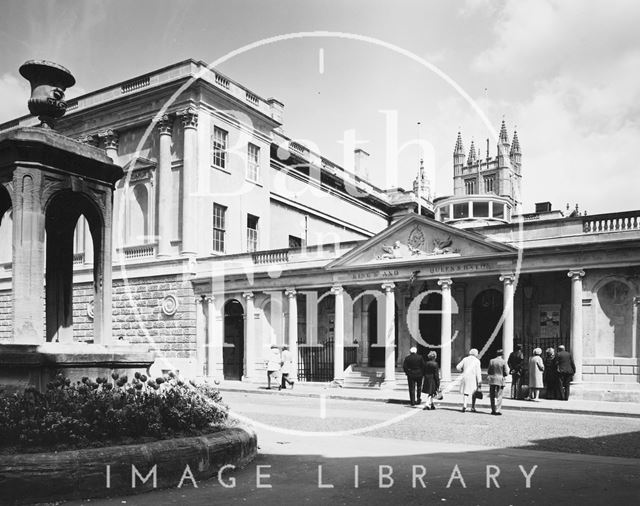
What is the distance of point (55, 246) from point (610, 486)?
8.70 meters

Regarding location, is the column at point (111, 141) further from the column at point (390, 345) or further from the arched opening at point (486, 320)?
the arched opening at point (486, 320)

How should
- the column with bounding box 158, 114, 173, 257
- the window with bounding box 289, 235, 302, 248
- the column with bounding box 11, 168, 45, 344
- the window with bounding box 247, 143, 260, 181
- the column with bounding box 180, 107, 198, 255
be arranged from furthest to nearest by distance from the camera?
1. the window with bounding box 289, 235, 302, 248
2. the window with bounding box 247, 143, 260, 181
3. the column with bounding box 158, 114, 173, 257
4. the column with bounding box 180, 107, 198, 255
5. the column with bounding box 11, 168, 45, 344

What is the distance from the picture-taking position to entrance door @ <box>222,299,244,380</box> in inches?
1203

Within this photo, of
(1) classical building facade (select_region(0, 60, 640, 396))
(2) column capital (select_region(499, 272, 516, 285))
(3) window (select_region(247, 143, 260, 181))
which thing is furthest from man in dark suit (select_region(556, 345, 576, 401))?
(3) window (select_region(247, 143, 260, 181))

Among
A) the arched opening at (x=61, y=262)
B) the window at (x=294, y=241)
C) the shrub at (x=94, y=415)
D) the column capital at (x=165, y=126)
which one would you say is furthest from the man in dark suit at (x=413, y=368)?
the window at (x=294, y=241)

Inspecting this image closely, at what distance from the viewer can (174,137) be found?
32844mm

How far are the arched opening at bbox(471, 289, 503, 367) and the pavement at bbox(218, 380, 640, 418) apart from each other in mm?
3154

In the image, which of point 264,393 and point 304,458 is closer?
point 304,458

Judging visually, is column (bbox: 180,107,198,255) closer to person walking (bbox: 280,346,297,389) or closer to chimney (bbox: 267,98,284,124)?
chimney (bbox: 267,98,284,124)

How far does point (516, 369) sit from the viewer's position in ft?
67.4

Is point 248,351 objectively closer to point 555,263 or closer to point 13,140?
point 555,263

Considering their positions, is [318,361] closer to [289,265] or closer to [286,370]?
[286,370]

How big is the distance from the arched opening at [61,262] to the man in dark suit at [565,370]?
15.2 metres

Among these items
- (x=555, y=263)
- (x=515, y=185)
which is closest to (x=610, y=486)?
(x=555, y=263)
